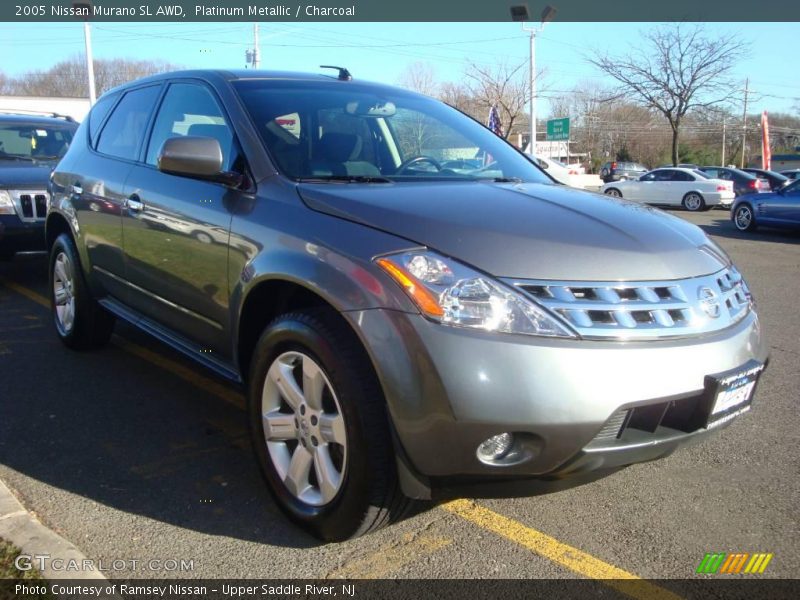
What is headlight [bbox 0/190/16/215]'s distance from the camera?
6.95 m

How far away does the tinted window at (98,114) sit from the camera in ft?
15.8

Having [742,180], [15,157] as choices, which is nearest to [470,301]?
[15,157]

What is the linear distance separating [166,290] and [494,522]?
1991mm

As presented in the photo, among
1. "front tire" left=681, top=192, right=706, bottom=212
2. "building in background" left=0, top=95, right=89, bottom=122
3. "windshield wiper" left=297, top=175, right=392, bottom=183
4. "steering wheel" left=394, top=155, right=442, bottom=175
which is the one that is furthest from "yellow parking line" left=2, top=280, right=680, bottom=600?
"building in background" left=0, top=95, right=89, bottom=122

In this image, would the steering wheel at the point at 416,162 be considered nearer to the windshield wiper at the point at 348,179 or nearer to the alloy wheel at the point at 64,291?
the windshield wiper at the point at 348,179

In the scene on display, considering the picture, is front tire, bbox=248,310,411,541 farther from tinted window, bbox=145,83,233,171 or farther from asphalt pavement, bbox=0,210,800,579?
tinted window, bbox=145,83,233,171

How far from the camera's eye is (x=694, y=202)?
2209 centimetres

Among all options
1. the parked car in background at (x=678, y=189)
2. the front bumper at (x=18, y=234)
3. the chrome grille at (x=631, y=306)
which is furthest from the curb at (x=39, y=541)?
the parked car in background at (x=678, y=189)

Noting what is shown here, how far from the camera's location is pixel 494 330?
2223mm

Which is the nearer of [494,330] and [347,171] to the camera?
[494,330]

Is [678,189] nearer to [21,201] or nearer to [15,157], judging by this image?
[15,157]

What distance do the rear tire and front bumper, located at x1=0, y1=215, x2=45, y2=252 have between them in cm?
205
